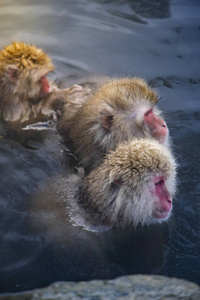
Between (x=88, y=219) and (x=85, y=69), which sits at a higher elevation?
(x=85, y=69)

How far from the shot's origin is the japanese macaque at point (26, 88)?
209 inches

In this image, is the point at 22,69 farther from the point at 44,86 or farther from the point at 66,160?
the point at 66,160

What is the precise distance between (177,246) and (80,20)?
4.47 m

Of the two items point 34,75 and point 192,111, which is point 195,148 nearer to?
point 192,111

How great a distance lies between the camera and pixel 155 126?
467 centimetres

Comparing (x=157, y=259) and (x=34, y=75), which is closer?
(x=157, y=259)

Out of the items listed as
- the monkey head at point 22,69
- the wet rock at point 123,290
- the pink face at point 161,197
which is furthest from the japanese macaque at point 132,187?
the monkey head at point 22,69

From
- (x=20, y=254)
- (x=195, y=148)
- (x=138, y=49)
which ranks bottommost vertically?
(x=20, y=254)

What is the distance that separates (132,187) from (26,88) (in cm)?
210

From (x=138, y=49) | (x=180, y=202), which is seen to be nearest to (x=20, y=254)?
(x=180, y=202)

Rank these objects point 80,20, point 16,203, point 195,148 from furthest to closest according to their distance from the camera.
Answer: point 80,20, point 195,148, point 16,203

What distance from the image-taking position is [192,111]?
5.78 m

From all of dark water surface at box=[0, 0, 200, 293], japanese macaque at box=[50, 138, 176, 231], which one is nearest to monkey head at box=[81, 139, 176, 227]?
japanese macaque at box=[50, 138, 176, 231]

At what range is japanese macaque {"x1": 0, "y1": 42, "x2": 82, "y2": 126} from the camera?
17.4 ft
